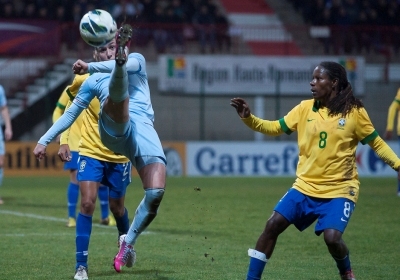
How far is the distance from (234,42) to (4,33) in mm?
7647

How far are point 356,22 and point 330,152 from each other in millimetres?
24473

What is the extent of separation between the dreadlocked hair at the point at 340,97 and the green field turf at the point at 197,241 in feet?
6.34

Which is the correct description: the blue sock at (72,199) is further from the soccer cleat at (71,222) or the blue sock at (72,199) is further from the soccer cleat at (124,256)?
the soccer cleat at (124,256)

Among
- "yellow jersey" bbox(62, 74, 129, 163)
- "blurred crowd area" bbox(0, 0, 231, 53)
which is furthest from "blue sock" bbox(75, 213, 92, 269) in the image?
"blurred crowd area" bbox(0, 0, 231, 53)

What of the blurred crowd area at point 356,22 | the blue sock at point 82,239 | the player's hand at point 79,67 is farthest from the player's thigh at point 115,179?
the blurred crowd area at point 356,22

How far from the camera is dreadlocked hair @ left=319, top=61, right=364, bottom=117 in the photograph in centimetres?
700

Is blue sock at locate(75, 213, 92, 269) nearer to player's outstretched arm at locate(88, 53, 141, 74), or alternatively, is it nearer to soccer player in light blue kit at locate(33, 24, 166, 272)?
soccer player in light blue kit at locate(33, 24, 166, 272)

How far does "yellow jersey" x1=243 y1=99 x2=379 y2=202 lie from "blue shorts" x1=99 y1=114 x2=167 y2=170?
1.32 m

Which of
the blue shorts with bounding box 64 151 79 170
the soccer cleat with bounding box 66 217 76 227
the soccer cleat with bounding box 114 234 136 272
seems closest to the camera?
the soccer cleat with bounding box 114 234 136 272

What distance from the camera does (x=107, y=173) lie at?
873 cm

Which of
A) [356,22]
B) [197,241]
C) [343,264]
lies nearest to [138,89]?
[343,264]

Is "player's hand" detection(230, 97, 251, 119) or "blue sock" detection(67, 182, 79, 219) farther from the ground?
"player's hand" detection(230, 97, 251, 119)

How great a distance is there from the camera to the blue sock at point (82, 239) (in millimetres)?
7867

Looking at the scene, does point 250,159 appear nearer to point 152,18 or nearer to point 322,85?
point 152,18
